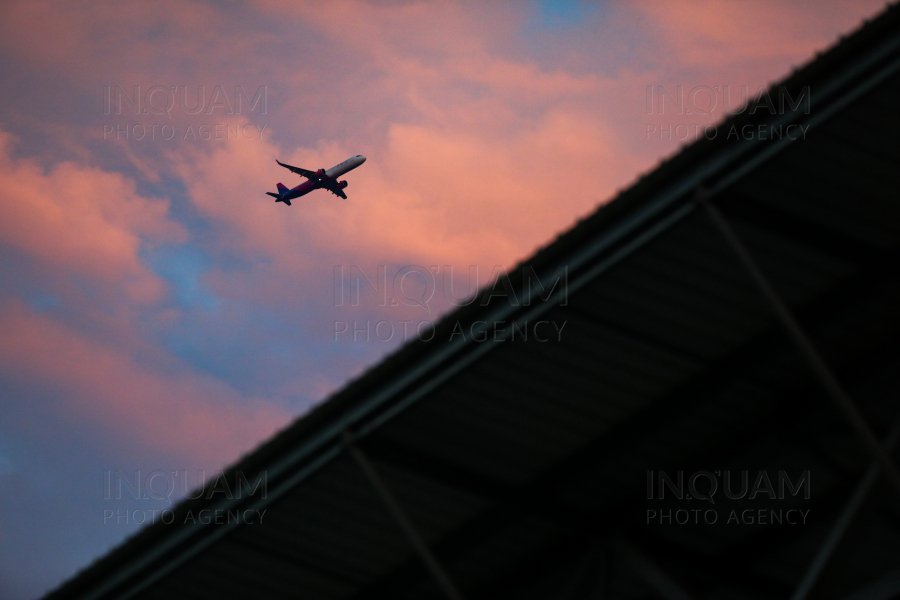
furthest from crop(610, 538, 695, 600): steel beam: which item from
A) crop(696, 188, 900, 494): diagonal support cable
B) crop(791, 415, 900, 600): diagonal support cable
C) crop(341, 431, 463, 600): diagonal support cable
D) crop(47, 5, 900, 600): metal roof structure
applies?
crop(696, 188, 900, 494): diagonal support cable

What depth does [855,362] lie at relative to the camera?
634 inches

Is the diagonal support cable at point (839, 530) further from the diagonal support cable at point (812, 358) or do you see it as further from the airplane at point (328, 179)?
the airplane at point (328, 179)

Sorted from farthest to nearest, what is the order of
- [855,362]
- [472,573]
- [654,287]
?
[472,573] < [855,362] < [654,287]

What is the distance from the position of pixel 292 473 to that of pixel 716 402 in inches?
292

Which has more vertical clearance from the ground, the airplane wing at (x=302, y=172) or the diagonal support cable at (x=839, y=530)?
the airplane wing at (x=302, y=172)

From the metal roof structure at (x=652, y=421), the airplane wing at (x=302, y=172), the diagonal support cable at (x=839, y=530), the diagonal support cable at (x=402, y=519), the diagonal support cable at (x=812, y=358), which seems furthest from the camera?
the airplane wing at (x=302, y=172)

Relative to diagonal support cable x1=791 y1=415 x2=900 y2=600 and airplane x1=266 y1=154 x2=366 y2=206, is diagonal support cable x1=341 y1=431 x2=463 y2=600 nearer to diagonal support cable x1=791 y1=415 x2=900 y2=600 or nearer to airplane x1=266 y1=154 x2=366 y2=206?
diagonal support cable x1=791 y1=415 x2=900 y2=600

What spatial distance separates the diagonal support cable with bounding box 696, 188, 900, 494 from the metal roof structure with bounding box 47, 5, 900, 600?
0.03m

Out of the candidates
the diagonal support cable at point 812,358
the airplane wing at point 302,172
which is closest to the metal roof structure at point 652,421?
the diagonal support cable at point 812,358

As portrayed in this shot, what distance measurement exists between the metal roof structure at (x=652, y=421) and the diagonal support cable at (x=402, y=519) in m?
0.04

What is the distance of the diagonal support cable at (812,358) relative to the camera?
12.2 meters

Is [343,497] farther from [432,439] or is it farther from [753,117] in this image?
[753,117]

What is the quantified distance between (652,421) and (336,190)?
66439 millimetres

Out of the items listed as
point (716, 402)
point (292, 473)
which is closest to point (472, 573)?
point (292, 473)
